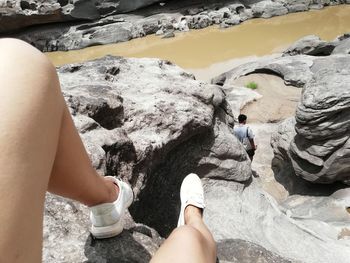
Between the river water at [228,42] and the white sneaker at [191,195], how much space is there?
8.64 meters

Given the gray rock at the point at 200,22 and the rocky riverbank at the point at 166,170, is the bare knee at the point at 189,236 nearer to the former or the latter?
the rocky riverbank at the point at 166,170

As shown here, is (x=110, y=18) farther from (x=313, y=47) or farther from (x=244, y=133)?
(x=244, y=133)

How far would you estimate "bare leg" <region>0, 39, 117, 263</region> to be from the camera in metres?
0.93

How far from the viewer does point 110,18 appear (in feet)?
49.1

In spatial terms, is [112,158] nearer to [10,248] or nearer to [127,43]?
[10,248]

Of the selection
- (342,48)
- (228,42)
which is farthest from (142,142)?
(228,42)

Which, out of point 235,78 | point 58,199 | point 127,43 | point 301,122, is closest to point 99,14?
point 127,43

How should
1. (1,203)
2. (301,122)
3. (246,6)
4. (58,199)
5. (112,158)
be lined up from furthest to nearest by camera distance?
(246,6) < (301,122) < (112,158) < (58,199) < (1,203)

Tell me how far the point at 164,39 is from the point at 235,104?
683 centimetres

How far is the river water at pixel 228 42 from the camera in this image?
38.3 feet

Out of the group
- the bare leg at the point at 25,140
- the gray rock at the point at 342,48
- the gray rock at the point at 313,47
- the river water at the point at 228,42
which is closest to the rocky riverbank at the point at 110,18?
the river water at the point at 228,42

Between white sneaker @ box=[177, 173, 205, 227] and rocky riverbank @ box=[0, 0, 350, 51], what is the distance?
11.8m

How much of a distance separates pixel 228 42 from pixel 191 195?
1108 centimetres

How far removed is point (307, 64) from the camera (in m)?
8.38
